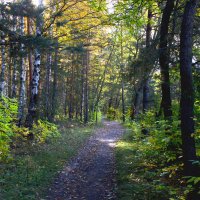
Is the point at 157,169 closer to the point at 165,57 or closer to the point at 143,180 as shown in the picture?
the point at 143,180

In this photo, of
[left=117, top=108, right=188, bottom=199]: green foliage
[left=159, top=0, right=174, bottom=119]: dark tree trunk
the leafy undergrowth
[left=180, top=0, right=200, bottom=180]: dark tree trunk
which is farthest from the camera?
[left=159, top=0, right=174, bottom=119]: dark tree trunk

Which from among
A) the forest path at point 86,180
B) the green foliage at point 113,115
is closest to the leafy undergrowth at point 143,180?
the forest path at point 86,180

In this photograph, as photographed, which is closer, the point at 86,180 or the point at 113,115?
the point at 86,180

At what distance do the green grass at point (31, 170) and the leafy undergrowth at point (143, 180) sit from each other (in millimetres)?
2381

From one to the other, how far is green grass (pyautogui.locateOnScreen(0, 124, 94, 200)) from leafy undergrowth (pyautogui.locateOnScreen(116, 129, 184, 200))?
7.81ft

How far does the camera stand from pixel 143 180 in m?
8.59

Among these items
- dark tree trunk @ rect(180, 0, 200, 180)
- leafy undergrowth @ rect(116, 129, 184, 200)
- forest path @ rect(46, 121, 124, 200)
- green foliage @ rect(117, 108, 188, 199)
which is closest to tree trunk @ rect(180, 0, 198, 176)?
dark tree trunk @ rect(180, 0, 200, 180)

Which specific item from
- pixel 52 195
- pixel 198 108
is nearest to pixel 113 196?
pixel 52 195

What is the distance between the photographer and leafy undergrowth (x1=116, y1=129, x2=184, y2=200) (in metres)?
7.02

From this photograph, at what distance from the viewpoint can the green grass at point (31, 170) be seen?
752 cm

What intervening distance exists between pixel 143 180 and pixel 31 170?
3.87m

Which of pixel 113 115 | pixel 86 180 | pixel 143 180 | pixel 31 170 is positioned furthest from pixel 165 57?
pixel 113 115

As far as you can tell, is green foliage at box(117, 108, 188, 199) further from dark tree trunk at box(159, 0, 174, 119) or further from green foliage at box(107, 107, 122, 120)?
green foliage at box(107, 107, 122, 120)

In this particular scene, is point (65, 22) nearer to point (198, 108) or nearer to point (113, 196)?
point (198, 108)
